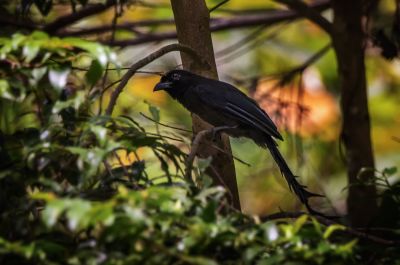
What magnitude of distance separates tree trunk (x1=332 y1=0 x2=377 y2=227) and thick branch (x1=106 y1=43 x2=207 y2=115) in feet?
5.75

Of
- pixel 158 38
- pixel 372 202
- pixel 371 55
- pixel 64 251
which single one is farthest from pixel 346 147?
pixel 64 251

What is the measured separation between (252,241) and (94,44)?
2.80 ft

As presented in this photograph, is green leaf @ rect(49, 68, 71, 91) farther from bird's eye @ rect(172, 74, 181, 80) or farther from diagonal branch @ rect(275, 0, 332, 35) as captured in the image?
diagonal branch @ rect(275, 0, 332, 35)

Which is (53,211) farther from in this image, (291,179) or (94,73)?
(291,179)

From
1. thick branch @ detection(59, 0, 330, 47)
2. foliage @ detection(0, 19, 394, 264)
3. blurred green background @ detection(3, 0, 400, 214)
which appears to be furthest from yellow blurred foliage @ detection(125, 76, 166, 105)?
foliage @ detection(0, 19, 394, 264)

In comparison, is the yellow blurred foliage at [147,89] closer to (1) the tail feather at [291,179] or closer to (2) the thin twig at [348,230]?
(1) the tail feather at [291,179]

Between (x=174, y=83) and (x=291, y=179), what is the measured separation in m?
0.98

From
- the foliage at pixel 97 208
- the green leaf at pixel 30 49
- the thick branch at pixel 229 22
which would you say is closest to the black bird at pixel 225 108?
the thick branch at pixel 229 22

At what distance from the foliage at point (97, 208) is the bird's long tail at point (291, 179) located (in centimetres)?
74

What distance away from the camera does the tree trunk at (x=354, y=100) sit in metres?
5.16

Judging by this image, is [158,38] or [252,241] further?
[158,38]

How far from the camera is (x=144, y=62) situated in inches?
129

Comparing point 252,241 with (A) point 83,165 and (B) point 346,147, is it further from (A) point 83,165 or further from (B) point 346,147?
(B) point 346,147

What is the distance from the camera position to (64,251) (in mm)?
2498
